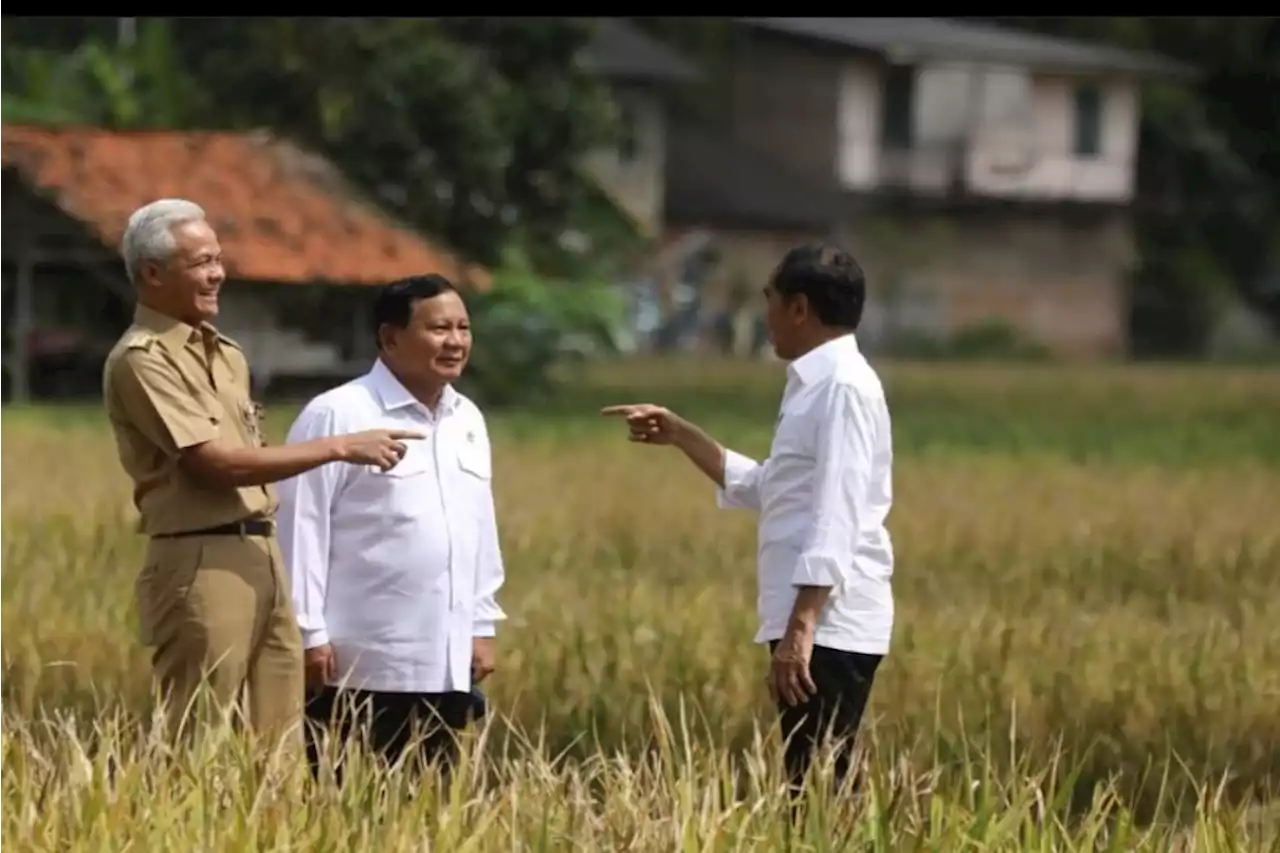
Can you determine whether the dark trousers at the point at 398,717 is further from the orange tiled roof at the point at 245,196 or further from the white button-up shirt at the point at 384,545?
the orange tiled roof at the point at 245,196

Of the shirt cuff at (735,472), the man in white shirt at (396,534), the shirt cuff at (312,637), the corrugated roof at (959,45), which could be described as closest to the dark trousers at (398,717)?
the man in white shirt at (396,534)

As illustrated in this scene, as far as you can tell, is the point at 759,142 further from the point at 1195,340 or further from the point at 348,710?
the point at 348,710

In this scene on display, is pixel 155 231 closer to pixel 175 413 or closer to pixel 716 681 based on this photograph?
pixel 175 413

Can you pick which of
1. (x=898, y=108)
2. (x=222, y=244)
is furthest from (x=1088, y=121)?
(x=222, y=244)

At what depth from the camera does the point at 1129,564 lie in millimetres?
12312

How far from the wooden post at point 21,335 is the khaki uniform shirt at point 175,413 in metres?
20.6

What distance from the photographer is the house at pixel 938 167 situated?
4688 cm

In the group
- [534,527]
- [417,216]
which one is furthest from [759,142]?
[534,527]

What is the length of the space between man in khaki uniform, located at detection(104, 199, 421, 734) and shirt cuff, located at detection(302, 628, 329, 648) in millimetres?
17

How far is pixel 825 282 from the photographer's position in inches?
213

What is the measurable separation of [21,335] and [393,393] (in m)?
21.5

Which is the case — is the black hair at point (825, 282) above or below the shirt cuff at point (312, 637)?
above

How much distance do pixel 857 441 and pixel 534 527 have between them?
25.5ft

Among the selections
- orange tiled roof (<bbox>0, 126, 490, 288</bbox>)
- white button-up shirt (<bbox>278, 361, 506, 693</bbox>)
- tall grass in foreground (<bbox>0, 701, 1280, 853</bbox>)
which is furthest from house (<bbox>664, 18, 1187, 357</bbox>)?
tall grass in foreground (<bbox>0, 701, 1280, 853</bbox>)
